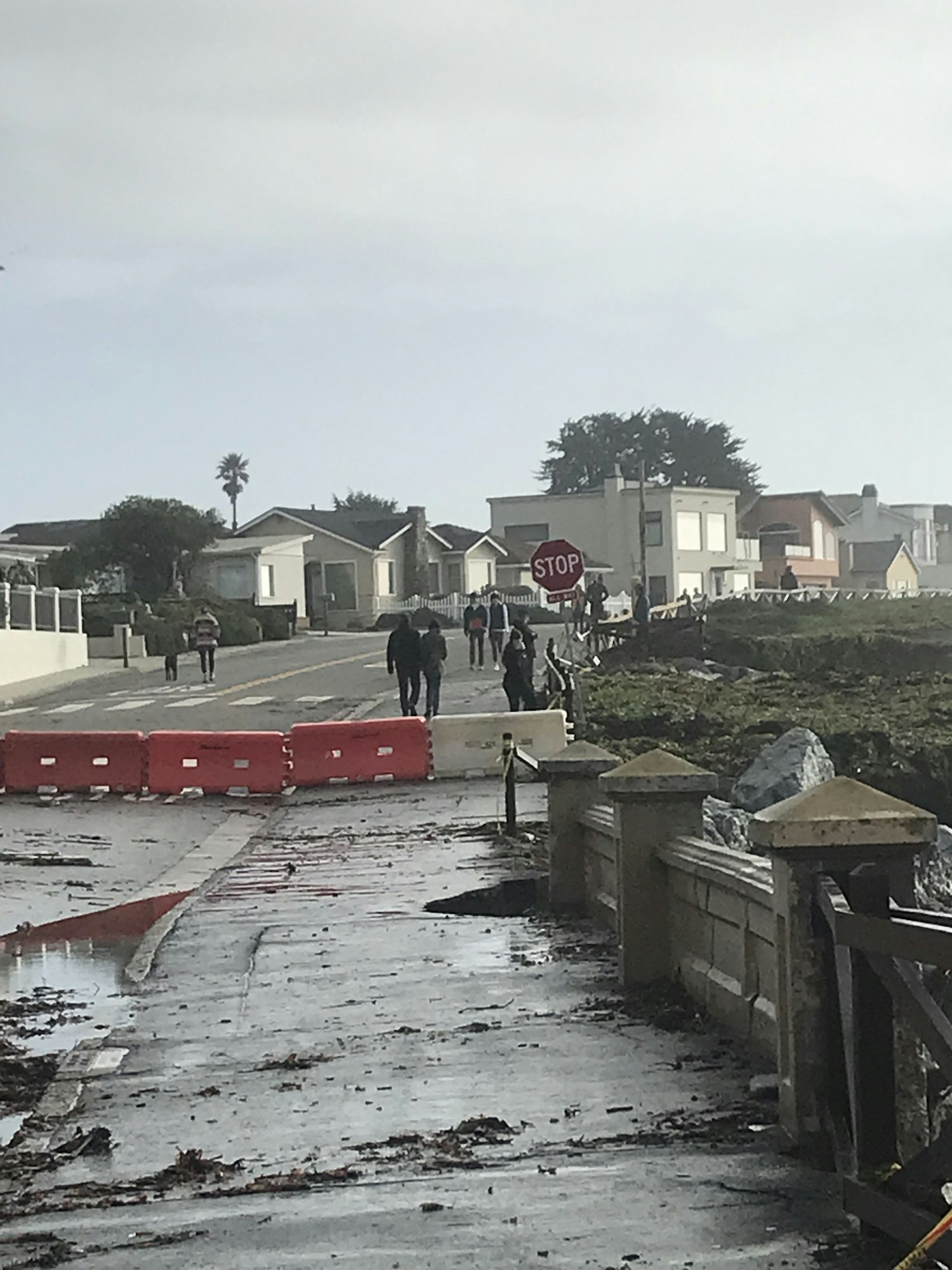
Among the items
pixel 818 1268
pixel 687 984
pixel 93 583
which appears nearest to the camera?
pixel 818 1268

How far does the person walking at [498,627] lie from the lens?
44.5 m

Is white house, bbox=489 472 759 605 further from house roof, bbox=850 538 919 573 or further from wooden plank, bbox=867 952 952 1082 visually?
wooden plank, bbox=867 952 952 1082

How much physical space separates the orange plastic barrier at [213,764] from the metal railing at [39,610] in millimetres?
22095

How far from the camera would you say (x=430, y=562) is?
91.2 metres

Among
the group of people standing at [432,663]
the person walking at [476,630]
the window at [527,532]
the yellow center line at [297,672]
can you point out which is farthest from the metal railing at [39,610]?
the window at [527,532]

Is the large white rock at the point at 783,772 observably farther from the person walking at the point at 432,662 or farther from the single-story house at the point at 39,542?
the single-story house at the point at 39,542

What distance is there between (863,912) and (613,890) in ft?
21.6

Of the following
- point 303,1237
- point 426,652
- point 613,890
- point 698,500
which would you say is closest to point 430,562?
point 698,500

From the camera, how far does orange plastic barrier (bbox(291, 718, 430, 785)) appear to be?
2394 cm

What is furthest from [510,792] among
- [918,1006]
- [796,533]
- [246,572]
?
[796,533]

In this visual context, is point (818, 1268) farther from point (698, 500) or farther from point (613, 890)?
point (698, 500)

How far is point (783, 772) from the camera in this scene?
2773 centimetres

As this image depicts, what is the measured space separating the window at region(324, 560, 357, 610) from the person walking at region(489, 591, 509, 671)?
40.9 metres

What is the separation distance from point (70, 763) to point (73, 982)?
12659 millimetres
